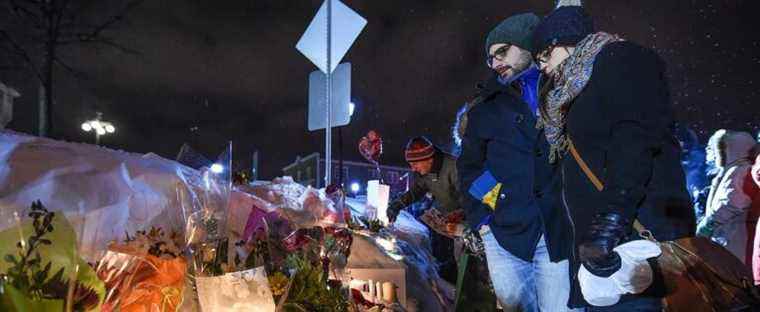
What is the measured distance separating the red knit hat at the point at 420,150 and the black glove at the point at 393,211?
693 millimetres

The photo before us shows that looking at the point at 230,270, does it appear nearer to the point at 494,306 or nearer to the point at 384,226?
the point at 494,306

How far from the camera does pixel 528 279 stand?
115 inches

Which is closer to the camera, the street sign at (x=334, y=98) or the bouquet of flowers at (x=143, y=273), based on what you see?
the bouquet of flowers at (x=143, y=273)

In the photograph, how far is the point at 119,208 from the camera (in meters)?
3.08

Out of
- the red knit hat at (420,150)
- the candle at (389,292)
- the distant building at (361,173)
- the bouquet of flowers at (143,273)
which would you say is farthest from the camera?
the distant building at (361,173)

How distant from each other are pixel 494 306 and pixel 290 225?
1472 mm

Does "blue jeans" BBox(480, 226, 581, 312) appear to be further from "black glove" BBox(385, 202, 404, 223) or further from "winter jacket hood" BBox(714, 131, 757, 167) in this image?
"winter jacket hood" BBox(714, 131, 757, 167)

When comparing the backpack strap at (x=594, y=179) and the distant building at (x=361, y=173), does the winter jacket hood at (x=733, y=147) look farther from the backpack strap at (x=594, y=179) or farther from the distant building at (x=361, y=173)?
the distant building at (x=361, y=173)

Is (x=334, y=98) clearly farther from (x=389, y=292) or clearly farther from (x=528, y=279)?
(x=528, y=279)

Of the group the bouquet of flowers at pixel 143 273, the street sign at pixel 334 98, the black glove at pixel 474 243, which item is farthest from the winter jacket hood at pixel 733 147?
the bouquet of flowers at pixel 143 273

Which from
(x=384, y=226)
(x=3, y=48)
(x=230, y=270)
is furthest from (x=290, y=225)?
(x=3, y=48)

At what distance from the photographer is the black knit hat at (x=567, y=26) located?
2.22 meters

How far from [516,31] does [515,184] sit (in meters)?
0.71

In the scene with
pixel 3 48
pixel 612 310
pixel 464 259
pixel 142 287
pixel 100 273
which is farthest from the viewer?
pixel 3 48
